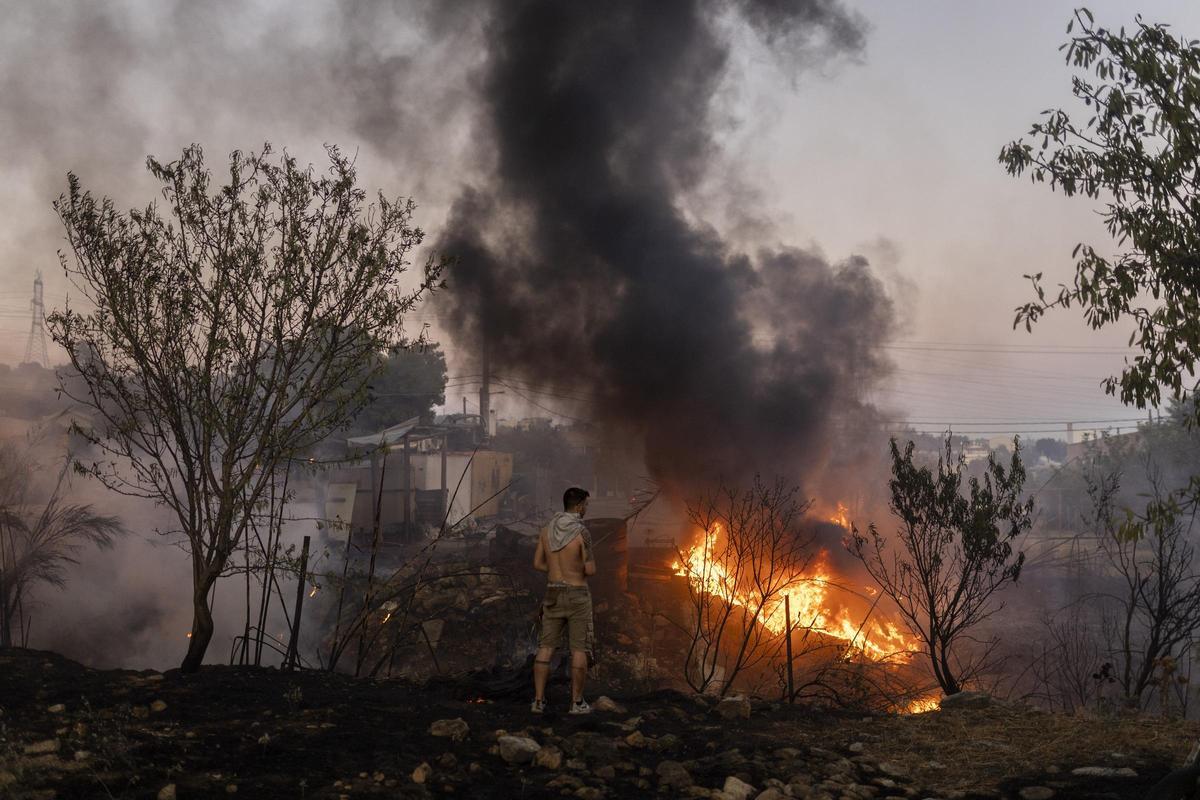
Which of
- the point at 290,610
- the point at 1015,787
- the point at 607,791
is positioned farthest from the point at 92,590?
the point at 1015,787

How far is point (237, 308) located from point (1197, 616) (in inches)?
446

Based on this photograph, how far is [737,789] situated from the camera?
480cm

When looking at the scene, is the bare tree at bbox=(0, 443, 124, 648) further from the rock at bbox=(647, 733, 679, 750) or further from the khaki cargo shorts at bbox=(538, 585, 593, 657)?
the rock at bbox=(647, 733, 679, 750)

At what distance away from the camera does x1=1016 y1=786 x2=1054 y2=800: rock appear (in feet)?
15.9

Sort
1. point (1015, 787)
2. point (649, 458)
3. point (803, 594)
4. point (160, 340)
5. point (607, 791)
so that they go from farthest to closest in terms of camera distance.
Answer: point (649, 458), point (803, 594), point (160, 340), point (1015, 787), point (607, 791)

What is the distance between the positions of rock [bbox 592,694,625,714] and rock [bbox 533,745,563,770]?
1417mm

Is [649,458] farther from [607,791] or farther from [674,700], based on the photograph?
[607,791]

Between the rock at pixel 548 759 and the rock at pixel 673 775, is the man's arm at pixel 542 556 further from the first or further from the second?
the rock at pixel 673 775

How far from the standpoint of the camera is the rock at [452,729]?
540 centimetres

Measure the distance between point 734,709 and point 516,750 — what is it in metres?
2.61

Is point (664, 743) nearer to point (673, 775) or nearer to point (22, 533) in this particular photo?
point (673, 775)

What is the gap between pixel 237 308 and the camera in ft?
24.0

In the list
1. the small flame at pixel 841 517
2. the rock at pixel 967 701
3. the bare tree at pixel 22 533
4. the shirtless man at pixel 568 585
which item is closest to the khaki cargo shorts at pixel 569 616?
the shirtless man at pixel 568 585

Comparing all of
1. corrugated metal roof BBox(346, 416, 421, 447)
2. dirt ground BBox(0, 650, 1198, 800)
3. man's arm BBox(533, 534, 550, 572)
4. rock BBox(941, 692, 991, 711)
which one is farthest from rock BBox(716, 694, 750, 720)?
corrugated metal roof BBox(346, 416, 421, 447)
